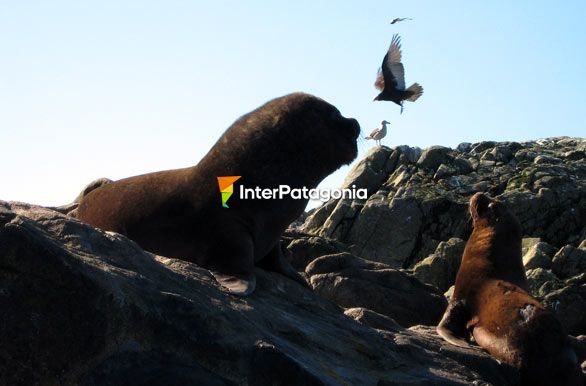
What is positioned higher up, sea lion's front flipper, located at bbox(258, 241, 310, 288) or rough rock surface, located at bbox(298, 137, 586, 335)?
sea lion's front flipper, located at bbox(258, 241, 310, 288)

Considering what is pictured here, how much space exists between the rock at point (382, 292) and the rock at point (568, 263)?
10.3m

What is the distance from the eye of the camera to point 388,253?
25.8 meters

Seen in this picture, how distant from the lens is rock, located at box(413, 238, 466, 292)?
20406 mm

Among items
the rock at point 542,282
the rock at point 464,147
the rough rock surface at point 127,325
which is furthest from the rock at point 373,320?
the rock at point 464,147

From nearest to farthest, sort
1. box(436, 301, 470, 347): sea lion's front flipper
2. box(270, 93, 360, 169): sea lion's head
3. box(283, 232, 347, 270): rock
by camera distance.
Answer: box(270, 93, 360, 169): sea lion's head, box(436, 301, 470, 347): sea lion's front flipper, box(283, 232, 347, 270): rock

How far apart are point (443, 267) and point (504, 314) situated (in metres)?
11.5

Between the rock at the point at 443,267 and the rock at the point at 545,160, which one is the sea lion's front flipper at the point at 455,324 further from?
the rock at the point at 545,160

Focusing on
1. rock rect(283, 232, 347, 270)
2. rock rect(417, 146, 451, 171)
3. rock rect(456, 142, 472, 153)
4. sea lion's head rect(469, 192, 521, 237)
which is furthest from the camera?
rock rect(456, 142, 472, 153)

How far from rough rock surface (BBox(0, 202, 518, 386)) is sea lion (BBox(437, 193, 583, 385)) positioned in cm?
269

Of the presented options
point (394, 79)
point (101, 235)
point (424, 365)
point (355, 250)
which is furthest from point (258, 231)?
point (355, 250)

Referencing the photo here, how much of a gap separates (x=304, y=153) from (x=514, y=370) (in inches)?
110

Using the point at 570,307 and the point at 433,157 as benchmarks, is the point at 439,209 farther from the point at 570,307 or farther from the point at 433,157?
the point at 570,307

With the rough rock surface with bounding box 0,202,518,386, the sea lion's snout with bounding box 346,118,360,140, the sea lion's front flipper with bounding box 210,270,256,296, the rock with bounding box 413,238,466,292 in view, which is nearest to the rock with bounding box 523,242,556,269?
the rock with bounding box 413,238,466,292

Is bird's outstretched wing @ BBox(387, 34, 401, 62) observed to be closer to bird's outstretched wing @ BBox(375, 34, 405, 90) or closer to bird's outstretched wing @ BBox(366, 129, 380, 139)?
bird's outstretched wing @ BBox(375, 34, 405, 90)
